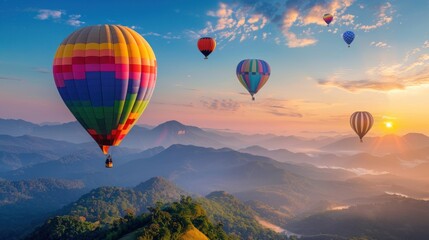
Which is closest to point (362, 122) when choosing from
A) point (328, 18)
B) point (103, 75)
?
point (328, 18)

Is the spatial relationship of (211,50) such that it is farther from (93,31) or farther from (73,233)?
(73,233)

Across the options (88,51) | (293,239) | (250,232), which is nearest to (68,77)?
(88,51)

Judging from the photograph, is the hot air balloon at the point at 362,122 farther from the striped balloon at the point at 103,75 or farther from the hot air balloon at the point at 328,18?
the striped balloon at the point at 103,75

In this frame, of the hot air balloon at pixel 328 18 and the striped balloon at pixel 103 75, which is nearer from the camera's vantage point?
the striped balloon at pixel 103 75

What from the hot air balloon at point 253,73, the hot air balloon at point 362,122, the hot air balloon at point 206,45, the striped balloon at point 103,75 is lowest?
the hot air balloon at point 362,122

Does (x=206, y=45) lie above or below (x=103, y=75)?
above

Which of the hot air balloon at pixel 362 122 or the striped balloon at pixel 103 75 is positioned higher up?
the striped balloon at pixel 103 75

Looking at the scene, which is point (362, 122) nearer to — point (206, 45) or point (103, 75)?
point (206, 45)

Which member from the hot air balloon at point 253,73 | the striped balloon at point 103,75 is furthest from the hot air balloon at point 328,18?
the striped balloon at point 103,75
